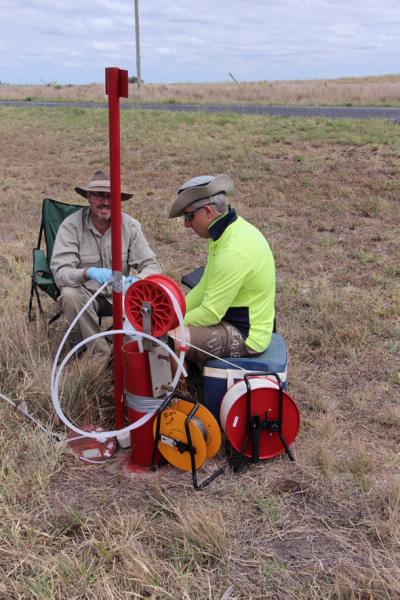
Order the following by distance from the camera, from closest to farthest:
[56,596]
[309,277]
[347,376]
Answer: [56,596] → [347,376] → [309,277]

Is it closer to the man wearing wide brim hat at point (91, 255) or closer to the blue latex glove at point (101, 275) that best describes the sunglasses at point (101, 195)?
the man wearing wide brim hat at point (91, 255)

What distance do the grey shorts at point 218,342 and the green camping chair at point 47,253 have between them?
51.4 inches

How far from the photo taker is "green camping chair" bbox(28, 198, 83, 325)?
157 inches

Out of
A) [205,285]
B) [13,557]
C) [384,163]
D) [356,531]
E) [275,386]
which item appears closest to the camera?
[13,557]

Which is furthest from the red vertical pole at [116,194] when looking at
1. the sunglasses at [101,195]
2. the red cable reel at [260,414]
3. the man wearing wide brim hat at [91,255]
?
the sunglasses at [101,195]

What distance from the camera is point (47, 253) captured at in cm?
439

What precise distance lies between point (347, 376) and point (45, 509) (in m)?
2.14

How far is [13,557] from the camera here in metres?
2.26

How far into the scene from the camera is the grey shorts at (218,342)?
10.3ft

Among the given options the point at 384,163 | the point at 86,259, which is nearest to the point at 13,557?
the point at 86,259

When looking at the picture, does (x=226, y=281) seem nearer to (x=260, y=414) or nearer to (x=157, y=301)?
(x=157, y=301)

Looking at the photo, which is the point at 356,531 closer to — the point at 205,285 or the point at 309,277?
the point at 205,285

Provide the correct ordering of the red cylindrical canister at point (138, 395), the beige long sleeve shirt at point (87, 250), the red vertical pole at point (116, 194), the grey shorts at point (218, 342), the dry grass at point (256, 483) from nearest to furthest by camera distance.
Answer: the dry grass at point (256, 483) → the red vertical pole at point (116, 194) → the red cylindrical canister at point (138, 395) → the grey shorts at point (218, 342) → the beige long sleeve shirt at point (87, 250)

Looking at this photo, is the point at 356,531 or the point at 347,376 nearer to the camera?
the point at 356,531
